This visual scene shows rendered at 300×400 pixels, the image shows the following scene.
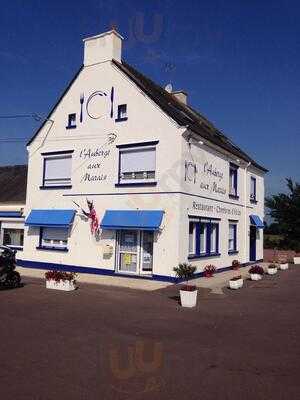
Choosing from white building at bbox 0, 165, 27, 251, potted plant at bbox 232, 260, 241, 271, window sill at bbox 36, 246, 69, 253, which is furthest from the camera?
potted plant at bbox 232, 260, 241, 271

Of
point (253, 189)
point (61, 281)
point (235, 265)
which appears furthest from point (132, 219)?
point (253, 189)

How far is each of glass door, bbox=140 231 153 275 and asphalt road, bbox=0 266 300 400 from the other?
14.8ft

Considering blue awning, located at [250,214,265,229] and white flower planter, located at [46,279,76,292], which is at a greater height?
blue awning, located at [250,214,265,229]

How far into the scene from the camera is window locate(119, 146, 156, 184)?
768 inches

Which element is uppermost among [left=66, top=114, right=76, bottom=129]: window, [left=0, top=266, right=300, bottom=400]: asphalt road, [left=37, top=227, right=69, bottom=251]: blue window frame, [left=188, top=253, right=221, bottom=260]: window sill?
[left=66, top=114, right=76, bottom=129]: window

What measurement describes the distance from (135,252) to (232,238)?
7.84m

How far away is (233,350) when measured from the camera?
859 centimetres

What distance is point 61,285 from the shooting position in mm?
15773

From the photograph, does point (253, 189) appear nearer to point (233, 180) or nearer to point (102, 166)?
point (233, 180)

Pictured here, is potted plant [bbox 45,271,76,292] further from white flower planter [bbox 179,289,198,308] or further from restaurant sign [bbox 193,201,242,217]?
restaurant sign [bbox 193,201,242,217]

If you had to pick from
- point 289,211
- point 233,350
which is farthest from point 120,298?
point 289,211

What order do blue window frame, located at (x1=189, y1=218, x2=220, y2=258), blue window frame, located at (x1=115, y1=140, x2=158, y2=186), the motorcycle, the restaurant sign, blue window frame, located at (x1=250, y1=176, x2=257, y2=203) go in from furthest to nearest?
blue window frame, located at (x1=250, y1=176, x2=257, y2=203) → the restaurant sign → blue window frame, located at (x1=189, y1=218, x2=220, y2=258) → blue window frame, located at (x1=115, y1=140, x2=158, y2=186) → the motorcycle

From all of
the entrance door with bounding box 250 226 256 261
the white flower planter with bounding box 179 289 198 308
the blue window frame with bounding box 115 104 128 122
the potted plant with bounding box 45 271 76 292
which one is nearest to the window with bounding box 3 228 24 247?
the blue window frame with bounding box 115 104 128 122

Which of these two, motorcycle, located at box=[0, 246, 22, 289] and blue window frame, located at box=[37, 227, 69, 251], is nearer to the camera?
motorcycle, located at box=[0, 246, 22, 289]
